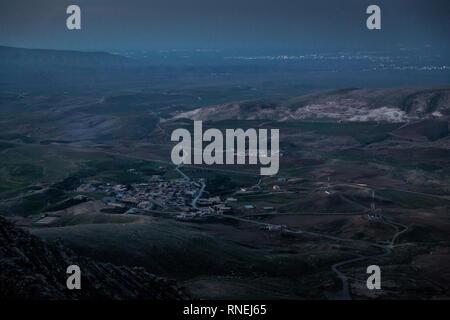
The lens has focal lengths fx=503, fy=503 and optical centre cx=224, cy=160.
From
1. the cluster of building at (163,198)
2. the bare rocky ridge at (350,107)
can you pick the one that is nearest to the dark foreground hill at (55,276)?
the cluster of building at (163,198)

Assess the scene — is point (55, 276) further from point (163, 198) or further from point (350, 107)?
point (350, 107)

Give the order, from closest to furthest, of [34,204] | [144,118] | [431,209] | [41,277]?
[41,277] < [431,209] < [34,204] < [144,118]

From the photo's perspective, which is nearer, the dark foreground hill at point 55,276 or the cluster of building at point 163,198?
the dark foreground hill at point 55,276

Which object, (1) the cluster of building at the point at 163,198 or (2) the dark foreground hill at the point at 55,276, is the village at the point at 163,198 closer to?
(1) the cluster of building at the point at 163,198

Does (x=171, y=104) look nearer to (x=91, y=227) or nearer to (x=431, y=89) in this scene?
(x=431, y=89)

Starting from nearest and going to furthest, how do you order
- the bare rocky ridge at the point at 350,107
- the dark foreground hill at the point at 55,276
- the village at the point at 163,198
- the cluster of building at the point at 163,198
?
the dark foreground hill at the point at 55,276 < the village at the point at 163,198 < the cluster of building at the point at 163,198 < the bare rocky ridge at the point at 350,107

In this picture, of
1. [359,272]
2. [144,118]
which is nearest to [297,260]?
[359,272]

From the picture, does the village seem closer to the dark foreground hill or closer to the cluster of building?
the cluster of building
